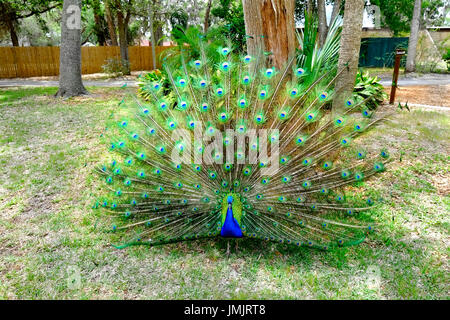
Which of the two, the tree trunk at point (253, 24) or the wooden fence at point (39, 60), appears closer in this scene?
the tree trunk at point (253, 24)

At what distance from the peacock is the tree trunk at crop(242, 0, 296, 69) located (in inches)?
46.8

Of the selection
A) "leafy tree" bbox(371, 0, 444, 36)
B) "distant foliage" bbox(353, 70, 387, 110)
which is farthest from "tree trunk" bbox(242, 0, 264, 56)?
"leafy tree" bbox(371, 0, 444, 36)

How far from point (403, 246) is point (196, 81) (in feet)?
9.21

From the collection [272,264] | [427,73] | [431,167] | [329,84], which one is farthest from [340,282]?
[427,73]

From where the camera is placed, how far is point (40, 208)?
A: 4.51m

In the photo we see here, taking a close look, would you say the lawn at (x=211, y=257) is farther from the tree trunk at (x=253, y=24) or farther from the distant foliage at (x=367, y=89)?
the distant foliage at (x=367, y=89)

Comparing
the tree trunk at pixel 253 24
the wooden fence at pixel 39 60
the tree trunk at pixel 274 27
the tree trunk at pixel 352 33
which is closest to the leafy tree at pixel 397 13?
the wooden fence at pixel 39 60

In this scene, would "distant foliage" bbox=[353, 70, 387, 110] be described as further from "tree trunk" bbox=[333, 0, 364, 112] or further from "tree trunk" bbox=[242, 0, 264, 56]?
"tree trunk" bbox=[242, 0, 264, 56]

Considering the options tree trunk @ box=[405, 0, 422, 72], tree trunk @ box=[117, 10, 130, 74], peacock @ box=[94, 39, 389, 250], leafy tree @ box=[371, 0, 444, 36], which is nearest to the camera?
peacock @ box=[94, 39, 389, 250]

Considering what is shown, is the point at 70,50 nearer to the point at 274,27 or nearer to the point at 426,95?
the point at 274,27

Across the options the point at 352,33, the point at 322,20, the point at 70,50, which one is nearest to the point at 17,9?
the point at 70,50

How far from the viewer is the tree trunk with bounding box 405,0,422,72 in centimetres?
1548

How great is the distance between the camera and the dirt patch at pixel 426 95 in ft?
31.4

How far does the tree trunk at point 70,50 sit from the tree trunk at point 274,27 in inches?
311
